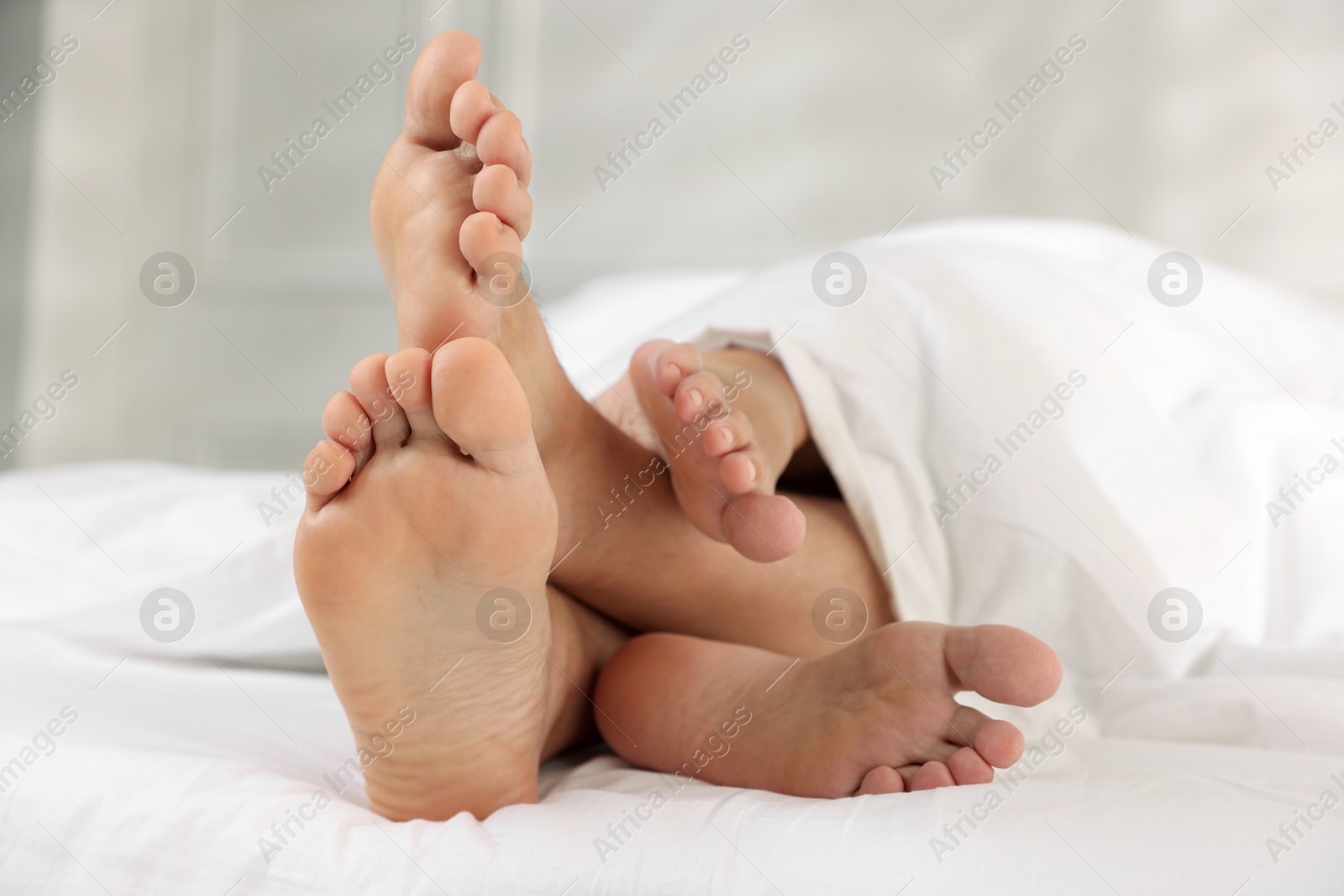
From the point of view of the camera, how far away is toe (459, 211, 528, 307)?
0.56 meters

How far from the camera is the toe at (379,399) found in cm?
51

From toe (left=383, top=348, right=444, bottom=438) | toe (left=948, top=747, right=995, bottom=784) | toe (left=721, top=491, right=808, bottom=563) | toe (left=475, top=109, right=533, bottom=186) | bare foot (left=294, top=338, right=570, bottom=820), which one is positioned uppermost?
toe (left=475, top=109, right=533, bottom=186)

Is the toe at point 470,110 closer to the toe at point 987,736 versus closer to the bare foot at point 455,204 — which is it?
the bare foot at point 455,204

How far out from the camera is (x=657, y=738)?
0.62 meters

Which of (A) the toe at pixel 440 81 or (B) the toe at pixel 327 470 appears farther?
(A) the toe at pixel 440 81

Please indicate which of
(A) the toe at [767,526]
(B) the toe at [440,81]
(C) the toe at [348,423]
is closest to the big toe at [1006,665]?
(A) the toe at [767,526]

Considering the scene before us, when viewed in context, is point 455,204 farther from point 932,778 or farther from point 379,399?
point 932,778

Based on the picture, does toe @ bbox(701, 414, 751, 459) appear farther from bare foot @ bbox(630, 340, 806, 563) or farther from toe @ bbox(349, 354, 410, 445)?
toe @ bbox(349, 354, 410, 445)

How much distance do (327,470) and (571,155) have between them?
1812mm

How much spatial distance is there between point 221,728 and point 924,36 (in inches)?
68.0

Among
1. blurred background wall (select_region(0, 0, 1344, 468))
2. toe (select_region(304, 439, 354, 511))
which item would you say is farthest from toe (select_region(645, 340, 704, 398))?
blurred background wall (select_region(0, 0, 1344, 468))

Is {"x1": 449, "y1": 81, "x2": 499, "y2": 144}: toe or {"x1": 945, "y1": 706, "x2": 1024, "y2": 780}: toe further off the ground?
{"x1": 449, "y1": 81, "x2": 499, "y2": 144}: toe

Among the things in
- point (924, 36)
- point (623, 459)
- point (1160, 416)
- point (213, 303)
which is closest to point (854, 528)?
point (623, 459)

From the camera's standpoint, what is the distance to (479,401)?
48 cm
